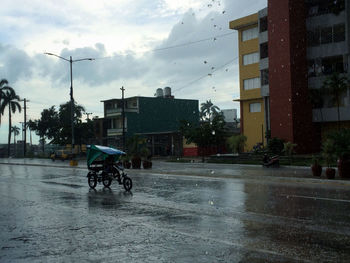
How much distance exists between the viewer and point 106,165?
56.5ft

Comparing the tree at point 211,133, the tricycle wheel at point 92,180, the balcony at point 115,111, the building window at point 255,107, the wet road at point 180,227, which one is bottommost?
the wet road at point 180,227

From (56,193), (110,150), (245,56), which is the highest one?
(245,56)

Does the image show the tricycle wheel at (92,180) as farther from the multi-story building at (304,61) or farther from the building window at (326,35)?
the building window at (326,35)

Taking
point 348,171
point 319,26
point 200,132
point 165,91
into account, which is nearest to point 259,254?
point 348,171

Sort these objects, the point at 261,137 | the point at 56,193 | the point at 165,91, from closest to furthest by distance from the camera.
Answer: the point at 56,193, the point at 261,137, the point at 165,91

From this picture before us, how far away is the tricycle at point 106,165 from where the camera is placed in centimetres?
1670

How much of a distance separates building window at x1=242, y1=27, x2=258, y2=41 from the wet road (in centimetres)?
3617

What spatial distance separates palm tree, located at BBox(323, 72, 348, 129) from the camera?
35.7 metres

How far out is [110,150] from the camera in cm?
1712

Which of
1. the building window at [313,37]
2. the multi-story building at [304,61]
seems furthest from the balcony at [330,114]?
the building window at [313,37]

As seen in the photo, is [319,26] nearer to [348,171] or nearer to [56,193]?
[348,171]

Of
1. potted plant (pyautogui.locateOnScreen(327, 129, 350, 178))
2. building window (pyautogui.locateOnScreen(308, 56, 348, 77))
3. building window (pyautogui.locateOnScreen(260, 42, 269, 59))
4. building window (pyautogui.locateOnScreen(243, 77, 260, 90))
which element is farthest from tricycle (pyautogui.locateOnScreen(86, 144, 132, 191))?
building window (pyautogui.locateOnScreen(243, 77, 260, 90))

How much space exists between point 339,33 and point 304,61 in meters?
4.17

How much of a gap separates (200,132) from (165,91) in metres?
41.6
